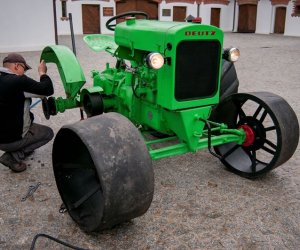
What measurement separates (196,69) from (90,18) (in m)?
20.3

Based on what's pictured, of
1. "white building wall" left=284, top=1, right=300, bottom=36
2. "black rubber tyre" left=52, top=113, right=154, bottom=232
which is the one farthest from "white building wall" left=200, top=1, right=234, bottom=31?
"black rubber tyre" left=52, top=113, right=154, bottom=232

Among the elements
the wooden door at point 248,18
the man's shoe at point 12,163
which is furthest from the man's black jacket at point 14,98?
the wooden door at point 248,18

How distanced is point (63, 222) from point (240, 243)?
124 cm

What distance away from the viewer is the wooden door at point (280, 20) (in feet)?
78.4

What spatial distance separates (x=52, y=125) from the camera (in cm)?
481

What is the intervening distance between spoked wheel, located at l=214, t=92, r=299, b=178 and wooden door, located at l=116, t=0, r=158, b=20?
66.3 ft

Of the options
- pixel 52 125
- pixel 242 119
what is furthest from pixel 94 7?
pixel 242 119

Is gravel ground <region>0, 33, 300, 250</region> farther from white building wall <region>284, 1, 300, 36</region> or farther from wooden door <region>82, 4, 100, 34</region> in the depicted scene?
white building wall <region>284, 1, 300, 36</region>

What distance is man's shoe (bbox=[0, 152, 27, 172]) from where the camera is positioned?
340 centimetres

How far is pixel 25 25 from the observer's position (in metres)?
12.6

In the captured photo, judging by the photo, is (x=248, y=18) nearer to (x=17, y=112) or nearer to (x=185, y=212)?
(x=17, y=112)

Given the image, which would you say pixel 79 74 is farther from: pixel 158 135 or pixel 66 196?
pixel 66 196

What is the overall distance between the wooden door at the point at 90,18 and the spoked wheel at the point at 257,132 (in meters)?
19.6

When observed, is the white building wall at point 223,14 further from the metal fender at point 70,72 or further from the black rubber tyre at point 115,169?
the black rubber tyre at point 115,169
